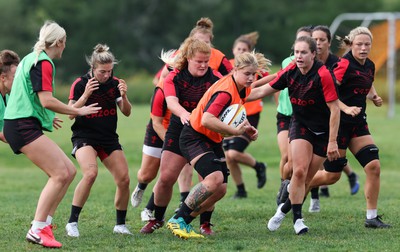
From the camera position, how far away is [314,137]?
28.4 ft

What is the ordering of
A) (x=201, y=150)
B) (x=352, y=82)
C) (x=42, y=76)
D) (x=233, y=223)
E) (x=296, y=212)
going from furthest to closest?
(x=233, y=223)
(x=352, y=82)
(x=296, y=212)
(x=201, y=150)
(x=42, y=76)

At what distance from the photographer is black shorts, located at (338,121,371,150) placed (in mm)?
9148

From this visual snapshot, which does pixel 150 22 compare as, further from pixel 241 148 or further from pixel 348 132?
pixel 348 132

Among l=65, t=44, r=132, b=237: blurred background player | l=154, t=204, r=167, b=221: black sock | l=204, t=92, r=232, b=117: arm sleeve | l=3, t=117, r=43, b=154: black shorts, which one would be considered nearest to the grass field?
l=154, t=204, r=167, b=221: black sock

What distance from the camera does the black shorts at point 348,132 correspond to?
915 centimetres

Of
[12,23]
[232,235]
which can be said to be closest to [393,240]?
[232,235]

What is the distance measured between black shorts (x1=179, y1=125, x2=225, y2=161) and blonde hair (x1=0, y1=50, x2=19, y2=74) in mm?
1880

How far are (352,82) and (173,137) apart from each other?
6.85ft

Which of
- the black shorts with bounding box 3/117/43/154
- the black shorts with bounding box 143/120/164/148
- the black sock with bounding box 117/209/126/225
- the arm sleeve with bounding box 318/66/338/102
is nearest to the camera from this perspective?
the black shorts with bounding box 3/117/43/154

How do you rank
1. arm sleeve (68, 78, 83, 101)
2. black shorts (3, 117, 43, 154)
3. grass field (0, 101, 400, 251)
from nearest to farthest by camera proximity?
1. black shorts (3, 117, 43, 154)
2. grass field (0, 101, 400, 251)
3. arm sleeve (68, 78, 83, 101)

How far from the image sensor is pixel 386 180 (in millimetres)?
16125

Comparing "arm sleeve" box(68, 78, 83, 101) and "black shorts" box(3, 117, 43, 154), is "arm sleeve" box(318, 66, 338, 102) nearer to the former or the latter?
"arm sleeve" box(68, 78, 83, 101)

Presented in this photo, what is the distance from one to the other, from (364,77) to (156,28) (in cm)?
6199

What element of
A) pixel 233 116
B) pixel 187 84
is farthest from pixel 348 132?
pixel 187 84
